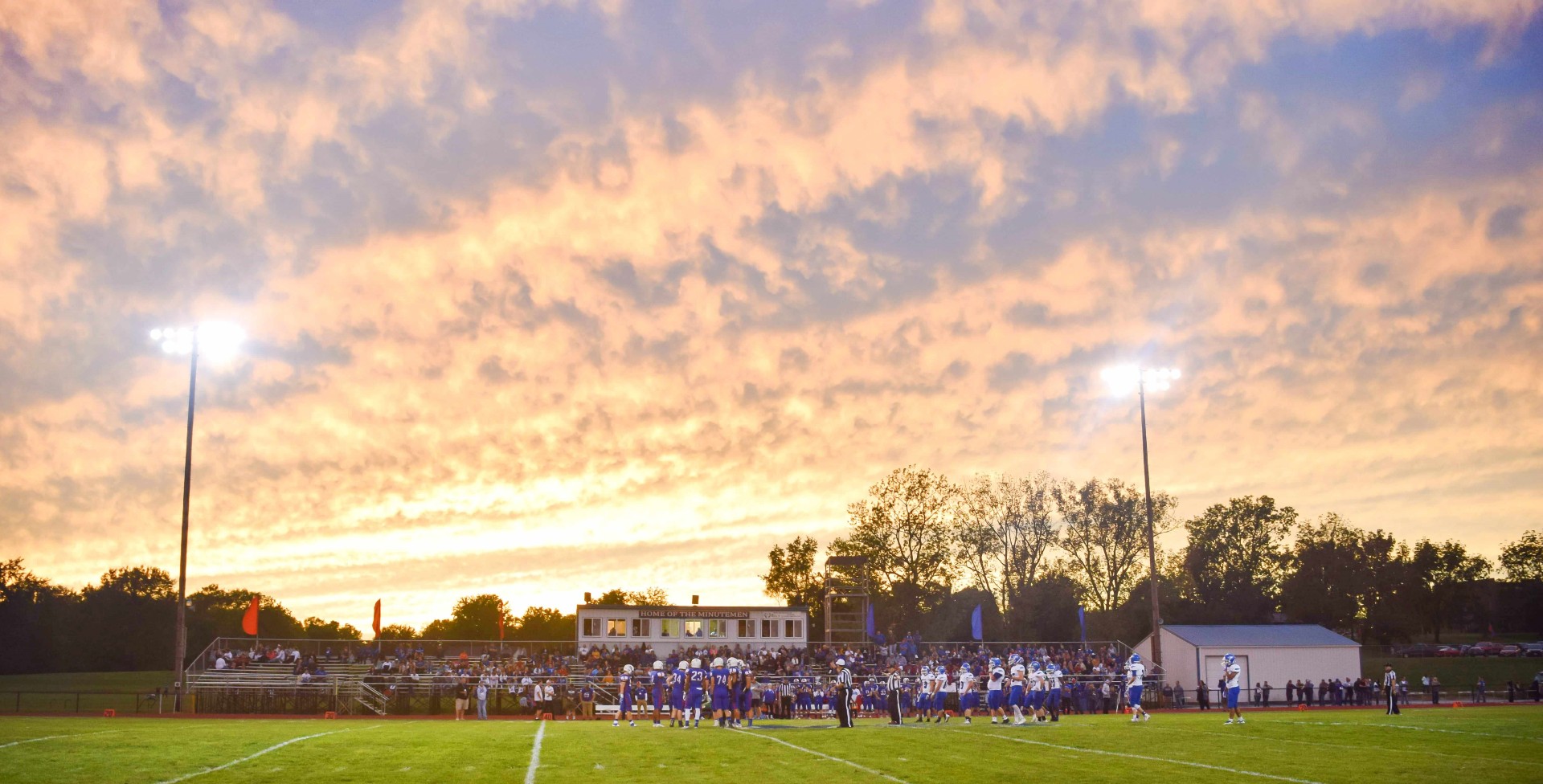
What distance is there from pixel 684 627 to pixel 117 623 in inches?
2176

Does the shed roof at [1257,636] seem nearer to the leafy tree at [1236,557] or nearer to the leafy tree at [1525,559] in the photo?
the leafy tree at [1236,557]

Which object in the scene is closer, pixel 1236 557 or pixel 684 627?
pixel 684 627

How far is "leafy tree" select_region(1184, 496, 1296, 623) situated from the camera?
3342 inches

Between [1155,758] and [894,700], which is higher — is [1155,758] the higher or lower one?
the higher one

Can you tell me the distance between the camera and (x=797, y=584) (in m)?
95.5

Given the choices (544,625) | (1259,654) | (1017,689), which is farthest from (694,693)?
(544,625)

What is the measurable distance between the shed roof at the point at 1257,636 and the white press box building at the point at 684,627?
18.3 metres

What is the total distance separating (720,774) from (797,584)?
78644mm

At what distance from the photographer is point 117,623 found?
90625 mm

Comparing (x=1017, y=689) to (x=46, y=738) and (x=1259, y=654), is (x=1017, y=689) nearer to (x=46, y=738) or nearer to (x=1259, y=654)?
(x=46, y=738)

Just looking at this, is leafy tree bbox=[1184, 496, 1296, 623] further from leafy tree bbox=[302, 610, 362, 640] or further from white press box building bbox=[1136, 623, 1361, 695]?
leafy tree bbox=[302, 610, 362, 640]

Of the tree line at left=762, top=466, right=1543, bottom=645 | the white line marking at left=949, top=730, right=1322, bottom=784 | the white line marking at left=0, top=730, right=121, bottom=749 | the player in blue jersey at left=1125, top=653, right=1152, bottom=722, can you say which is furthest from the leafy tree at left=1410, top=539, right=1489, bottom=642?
the white line marking at left=0, top=730, right=121, bottom=749

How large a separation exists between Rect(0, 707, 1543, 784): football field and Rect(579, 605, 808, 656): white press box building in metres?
28.3

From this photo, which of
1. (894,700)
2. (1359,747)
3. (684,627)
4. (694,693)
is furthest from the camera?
(684,627)
